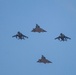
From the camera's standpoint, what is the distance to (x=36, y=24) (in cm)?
3503

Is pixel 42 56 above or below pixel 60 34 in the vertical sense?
below

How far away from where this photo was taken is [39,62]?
3475 cm

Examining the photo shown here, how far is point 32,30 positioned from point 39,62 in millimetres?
3364

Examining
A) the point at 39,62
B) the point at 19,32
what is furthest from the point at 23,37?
the point at 39,62

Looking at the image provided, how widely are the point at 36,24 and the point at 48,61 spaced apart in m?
3.98

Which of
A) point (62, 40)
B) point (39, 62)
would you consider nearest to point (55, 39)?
point (62, 40)

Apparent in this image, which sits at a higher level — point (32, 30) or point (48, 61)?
point (32, 30)

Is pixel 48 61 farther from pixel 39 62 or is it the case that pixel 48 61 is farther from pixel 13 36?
pixel 13 36

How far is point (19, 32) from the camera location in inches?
1359

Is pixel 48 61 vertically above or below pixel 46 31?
below

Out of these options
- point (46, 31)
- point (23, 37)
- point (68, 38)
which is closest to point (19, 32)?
point (23, 37)

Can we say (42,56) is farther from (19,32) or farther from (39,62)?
(19,32)

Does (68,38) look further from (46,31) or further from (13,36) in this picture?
(13,36)

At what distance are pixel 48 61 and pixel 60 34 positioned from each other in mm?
3012
